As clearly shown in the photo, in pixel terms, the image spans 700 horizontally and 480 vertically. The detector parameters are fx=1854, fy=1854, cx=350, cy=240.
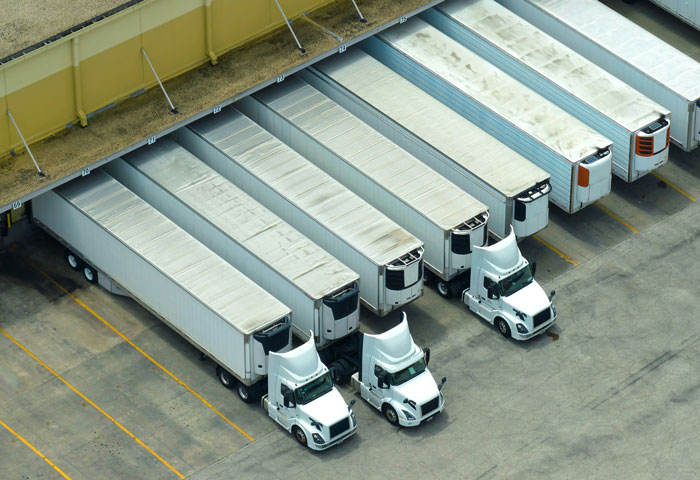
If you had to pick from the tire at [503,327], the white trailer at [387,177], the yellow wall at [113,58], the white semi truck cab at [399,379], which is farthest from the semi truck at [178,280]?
the tire at [503,327]

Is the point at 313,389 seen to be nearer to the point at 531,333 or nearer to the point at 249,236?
→ the point at 249,236

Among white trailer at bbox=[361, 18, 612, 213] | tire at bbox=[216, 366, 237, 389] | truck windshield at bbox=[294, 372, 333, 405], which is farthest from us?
white trailer at bbox=[361, 18, 612, 213]

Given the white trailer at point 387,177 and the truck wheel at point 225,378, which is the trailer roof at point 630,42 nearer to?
the white trailer at point 387,177

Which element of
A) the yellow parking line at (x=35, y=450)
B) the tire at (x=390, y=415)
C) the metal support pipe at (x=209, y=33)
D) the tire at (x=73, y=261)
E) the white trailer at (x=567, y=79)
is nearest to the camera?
the yellow parking line at (x=35, y=450)

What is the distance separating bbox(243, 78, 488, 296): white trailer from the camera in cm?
6994

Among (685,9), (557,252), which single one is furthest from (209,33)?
(685,9)

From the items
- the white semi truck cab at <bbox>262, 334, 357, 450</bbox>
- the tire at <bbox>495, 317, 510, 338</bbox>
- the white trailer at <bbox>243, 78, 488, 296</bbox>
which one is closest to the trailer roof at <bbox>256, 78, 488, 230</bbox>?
the white trailer at <bbox>243, 78, 488, 296</bbox>

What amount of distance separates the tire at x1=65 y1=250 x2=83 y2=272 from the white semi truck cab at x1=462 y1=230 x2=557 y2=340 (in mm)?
15258

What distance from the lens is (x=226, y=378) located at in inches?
2657

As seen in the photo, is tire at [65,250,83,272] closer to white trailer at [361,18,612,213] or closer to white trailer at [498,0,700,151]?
white trailer at [361,18,612,213]

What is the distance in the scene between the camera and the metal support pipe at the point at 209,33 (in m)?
73.9

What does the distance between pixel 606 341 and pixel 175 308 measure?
1625 centimetres

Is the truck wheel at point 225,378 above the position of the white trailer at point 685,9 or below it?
below

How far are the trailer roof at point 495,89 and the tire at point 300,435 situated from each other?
16.0 m
